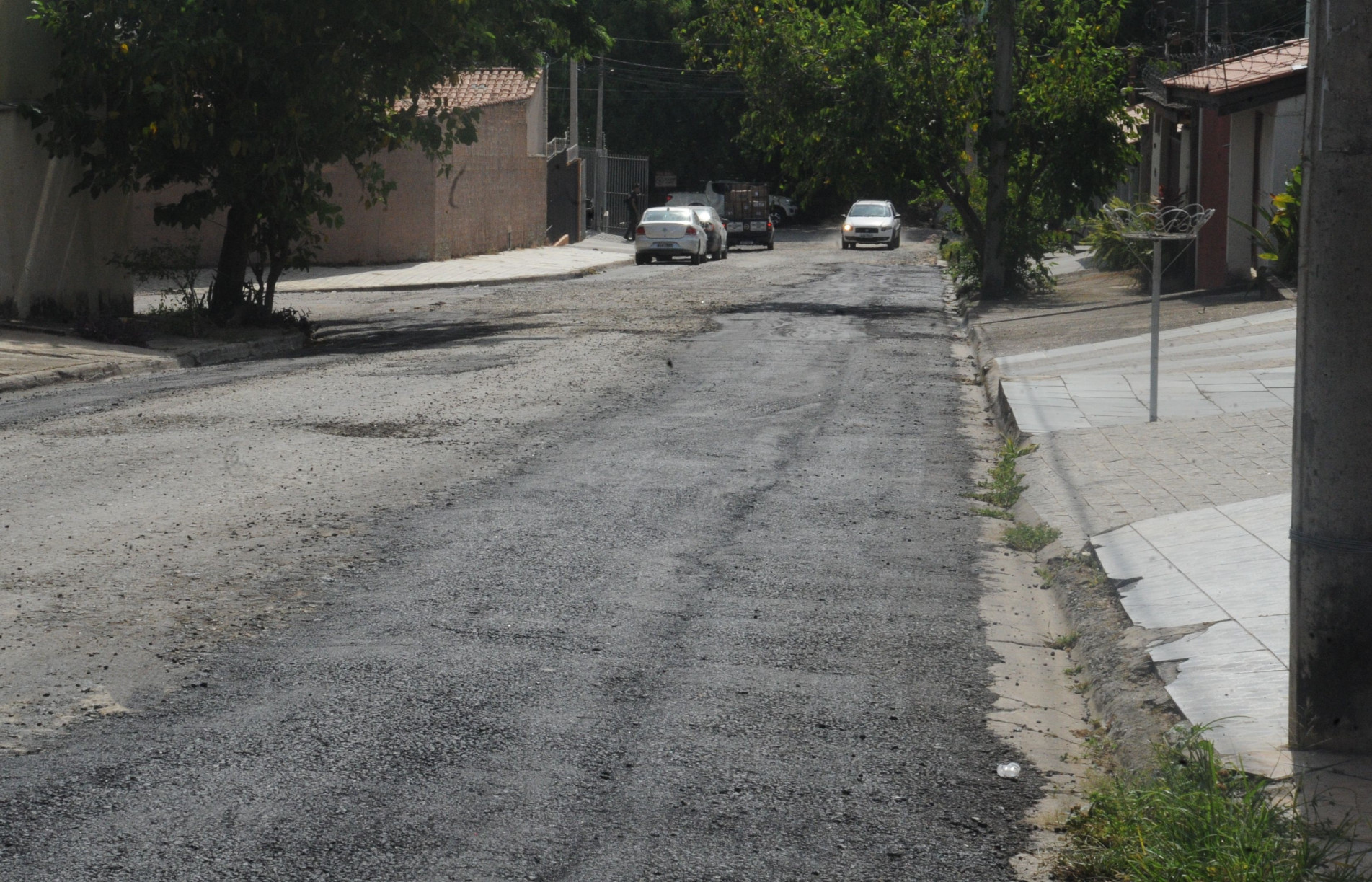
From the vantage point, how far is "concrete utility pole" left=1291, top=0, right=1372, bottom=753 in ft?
13.8

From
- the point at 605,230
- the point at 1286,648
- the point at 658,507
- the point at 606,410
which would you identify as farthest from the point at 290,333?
the point at 605,230

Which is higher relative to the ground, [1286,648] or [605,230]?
[605,230]

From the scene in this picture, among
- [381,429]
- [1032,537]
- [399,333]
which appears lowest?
[1032,537]

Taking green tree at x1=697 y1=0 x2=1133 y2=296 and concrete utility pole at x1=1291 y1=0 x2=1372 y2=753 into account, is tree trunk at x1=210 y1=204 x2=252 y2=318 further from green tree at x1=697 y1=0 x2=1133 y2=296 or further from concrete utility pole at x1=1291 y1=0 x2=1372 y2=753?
concrete utility pole at x1=1291 y1=0 x2=1372 y2=753

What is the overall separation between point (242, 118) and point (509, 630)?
43.6 ft

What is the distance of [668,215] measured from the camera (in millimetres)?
40719

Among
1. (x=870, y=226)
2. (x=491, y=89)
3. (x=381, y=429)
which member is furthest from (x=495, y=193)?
(x=381, y=429)

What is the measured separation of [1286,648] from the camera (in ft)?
17.8

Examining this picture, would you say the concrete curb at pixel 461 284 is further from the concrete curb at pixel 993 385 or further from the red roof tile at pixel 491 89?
the concrete curb at pixel 993 385

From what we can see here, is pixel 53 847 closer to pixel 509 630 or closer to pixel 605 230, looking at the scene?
pixel 509 630

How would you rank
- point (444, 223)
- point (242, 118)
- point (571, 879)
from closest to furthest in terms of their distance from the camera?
1. point (571, 879)
2. point (242, 118)
3. point (444, 223)

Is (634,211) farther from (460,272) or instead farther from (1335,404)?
(1335,404)

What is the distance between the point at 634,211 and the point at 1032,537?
143 ft

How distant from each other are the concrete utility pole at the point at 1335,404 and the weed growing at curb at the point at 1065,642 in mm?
1732
